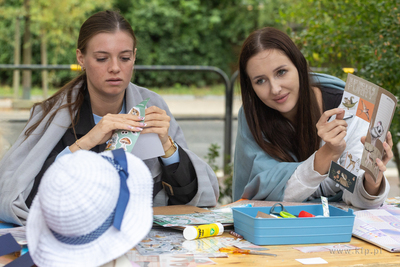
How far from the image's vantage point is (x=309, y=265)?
1.23 meters

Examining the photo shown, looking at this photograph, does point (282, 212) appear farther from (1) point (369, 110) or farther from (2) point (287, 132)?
(2) point (287, 132)

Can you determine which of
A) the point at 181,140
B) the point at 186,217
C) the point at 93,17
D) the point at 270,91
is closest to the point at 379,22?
the point at 270,91

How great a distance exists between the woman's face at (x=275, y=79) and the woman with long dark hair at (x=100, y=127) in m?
0.47

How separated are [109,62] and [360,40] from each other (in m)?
2.14

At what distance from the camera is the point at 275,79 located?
2121 mm

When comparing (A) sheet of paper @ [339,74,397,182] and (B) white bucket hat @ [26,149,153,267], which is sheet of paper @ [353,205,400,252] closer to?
(A) sheet of paper @ [339,74,397,182]

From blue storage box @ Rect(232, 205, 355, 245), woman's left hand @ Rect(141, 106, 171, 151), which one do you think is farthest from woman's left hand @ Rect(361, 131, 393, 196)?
woman's left hand @ Rect(141, 106, 171, 151)

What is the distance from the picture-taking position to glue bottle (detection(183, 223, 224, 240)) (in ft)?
4.72

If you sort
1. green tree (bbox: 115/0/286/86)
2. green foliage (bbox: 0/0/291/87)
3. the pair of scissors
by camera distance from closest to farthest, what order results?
the pair of scissors < green foliage (bbox: 0/0/291/87) < green tree (bbox: 115/0/286/86)

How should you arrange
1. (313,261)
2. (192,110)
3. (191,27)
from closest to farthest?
(313,261) → (192,110) → (191,27)

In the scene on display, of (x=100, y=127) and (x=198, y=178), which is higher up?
(x=100, y=127)

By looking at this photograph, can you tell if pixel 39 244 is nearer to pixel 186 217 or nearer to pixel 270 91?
pixel 186 217

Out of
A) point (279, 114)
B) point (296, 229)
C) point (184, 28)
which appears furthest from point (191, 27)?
point (296, 229)

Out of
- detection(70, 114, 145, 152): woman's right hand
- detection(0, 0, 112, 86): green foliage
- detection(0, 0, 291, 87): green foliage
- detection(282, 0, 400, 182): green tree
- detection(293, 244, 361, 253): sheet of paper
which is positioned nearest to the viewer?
detection(293, 244, 361, 253): sheet of paper
